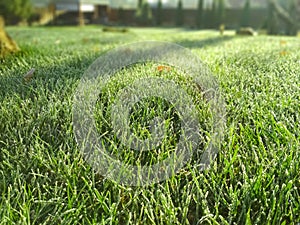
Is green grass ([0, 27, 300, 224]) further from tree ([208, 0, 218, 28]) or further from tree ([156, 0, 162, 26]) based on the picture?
tree ([156, 0, 162, 26])

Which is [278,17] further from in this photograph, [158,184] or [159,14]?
[158,184]

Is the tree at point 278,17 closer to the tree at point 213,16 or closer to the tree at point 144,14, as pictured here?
the tree at point 213,16

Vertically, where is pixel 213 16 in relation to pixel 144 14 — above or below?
below

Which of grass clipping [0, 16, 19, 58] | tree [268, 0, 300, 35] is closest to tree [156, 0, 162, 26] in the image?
tree [268, 0, 300, 35]

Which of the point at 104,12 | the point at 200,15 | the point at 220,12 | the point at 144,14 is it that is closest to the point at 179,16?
the point at 200,15

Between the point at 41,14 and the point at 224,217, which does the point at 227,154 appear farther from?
the point at 41,14

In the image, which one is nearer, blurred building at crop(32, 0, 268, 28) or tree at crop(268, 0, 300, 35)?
tree at crop(268, 0, 300, 35)

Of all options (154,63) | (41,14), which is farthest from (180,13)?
(154,63)

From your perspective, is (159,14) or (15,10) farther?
(159,14)

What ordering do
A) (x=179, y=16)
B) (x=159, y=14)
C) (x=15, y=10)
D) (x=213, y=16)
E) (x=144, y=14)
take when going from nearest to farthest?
(x=15, y=10) < (x=213, y=16) < (x=179, y=16) < (x=144, y=14) < (x=159, y=14)
